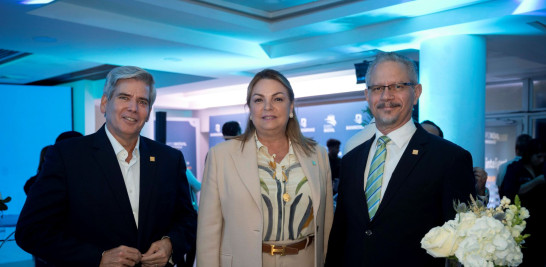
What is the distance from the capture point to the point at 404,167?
2.07m

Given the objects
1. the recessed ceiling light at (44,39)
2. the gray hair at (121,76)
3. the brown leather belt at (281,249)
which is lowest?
the brown leather belt at (281,249)

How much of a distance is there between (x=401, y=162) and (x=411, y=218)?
25 centimetres

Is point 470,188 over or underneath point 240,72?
underneath

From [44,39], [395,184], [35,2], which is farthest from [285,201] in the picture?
[44,39]

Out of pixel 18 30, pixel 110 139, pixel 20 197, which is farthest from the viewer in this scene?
pixel 20 197

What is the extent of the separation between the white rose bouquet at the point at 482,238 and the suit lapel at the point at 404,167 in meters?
0.59

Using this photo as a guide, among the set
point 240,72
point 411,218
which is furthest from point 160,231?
point 240,72

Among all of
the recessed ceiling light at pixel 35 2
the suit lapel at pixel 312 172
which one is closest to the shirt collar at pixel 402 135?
the suit lapel at pixel 312 172

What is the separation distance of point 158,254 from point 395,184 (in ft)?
3.77

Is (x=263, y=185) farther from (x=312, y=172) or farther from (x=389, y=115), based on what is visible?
(x=389, y=115)

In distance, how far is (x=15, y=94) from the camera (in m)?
10.6

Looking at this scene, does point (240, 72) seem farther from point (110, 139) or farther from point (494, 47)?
point (110, 139)

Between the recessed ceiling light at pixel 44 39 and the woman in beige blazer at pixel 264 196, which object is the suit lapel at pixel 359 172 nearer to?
the woman in beige blazer at pixel 264 196

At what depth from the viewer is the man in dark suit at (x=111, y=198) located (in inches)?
80.4
